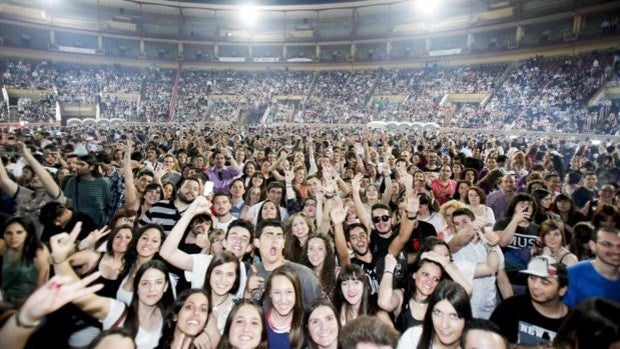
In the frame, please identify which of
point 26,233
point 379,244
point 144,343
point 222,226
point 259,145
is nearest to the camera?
point 144,343

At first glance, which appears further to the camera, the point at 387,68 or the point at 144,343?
the point at 387,68

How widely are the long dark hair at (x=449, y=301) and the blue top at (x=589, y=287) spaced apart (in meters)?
1.28

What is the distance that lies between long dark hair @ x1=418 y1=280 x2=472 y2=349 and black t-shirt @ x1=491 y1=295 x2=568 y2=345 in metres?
0.55

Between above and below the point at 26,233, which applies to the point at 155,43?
above

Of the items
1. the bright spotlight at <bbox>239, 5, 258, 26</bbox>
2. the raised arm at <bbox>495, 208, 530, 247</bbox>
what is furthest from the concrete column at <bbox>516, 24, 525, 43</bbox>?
the raised arm at <bbox>495, 208, 530, 247</bbox>

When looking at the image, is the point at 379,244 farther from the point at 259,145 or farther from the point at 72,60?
the point at 72,60

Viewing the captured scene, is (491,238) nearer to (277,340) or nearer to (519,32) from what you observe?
(277,340)

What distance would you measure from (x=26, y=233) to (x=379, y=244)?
3.74 m

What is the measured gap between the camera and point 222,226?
563 centimetres

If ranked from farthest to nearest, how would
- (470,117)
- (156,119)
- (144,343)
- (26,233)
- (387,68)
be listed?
(387,68) → (156,119) → (470,117) → (26,233) → (144,343)

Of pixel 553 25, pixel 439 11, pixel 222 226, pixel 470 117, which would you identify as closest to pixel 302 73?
pixel 439 11

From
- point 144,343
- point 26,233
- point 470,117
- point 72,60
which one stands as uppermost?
point 72,60

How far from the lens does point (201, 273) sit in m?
4.07

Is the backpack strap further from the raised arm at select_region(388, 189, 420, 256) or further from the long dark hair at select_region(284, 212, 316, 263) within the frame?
the raised arm at select_region(388, 189, 420, 256)
